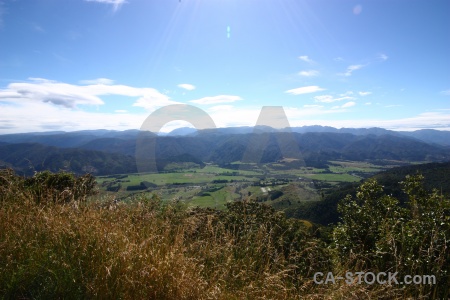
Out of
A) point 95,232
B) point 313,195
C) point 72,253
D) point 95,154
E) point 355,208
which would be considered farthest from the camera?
point 95,154

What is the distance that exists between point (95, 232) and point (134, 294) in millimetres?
1064

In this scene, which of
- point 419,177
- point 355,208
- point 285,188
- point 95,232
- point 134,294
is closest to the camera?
point 134,294

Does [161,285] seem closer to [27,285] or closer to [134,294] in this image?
[134,294]

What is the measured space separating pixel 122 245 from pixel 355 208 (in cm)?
1020

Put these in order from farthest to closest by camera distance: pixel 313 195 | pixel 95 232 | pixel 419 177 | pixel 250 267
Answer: pixel 313 195 < pixel 419 177 < pixel 250 267 < pixel 95 232

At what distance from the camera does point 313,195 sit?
8731 cm

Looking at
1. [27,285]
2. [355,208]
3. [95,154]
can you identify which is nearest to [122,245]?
[27,285]

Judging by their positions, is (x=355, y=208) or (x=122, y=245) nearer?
(x=122, y=245)

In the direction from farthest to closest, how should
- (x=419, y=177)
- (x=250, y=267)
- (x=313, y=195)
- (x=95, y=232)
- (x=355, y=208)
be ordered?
(x=313, y=195) < (x=355, y=208) < (x=419, y=177) < (x=250, y=267) < (x=95, y=232)

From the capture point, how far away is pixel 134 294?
2.50 metres

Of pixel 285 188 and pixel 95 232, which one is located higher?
pixel 95 232

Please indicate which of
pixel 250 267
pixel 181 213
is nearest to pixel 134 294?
pixel 250 267

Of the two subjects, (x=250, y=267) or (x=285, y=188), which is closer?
(x=250, y=267)

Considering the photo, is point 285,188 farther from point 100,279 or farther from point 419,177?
point 100,279
